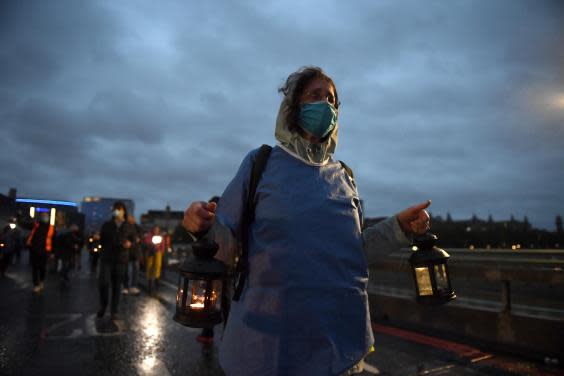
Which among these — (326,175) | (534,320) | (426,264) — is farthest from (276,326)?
(534,320)

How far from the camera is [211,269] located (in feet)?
5.14

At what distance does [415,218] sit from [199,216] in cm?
108

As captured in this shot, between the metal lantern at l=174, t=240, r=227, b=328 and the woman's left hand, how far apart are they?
3.08 ft

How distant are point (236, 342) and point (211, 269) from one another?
30cm

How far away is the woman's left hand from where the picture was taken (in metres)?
1.94

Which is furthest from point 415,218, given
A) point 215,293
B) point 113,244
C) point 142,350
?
point 113,244

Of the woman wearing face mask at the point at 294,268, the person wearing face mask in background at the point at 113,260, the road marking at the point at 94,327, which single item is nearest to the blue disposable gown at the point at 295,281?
the woman wearing face mask at the point at 294,268

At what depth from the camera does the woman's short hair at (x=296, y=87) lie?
190 centimetres

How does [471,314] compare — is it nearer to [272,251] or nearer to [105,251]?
[272,251]

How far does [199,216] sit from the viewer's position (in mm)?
1537

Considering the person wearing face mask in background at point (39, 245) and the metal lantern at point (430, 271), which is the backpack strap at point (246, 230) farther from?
the person wearing face mask in background at point (39, 245)

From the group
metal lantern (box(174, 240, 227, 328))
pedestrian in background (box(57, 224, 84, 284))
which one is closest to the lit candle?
metal lantern (box(174, 240, 227, 328))

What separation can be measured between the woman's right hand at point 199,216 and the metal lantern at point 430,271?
1148mm

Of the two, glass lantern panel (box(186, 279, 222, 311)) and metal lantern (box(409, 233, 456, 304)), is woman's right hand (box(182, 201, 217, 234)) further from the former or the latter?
metal lantern (box(409, 233, 456, 304))
